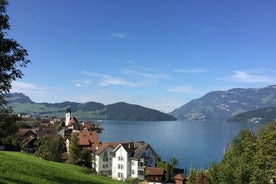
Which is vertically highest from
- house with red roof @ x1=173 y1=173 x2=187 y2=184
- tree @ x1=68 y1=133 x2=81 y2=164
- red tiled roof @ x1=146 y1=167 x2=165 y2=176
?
tree @ x1=68 y1=133 x2=81 y2=164

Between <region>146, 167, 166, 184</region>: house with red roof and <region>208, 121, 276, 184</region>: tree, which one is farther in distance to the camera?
<region>146, 167, 166, 184</region>: house with red roof

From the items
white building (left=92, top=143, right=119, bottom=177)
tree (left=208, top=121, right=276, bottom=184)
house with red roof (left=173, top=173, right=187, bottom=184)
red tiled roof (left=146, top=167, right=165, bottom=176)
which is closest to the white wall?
white building (left=92, top=143, right=119, bottom=177)

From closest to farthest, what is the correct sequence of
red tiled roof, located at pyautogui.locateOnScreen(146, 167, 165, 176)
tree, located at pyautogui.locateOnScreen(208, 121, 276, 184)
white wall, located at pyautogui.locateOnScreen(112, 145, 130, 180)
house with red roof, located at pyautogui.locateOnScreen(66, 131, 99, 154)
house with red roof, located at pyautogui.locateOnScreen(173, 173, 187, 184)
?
tree, located at pyautogui.locateOnScreen(208, 121, 276, 184) → house with red roof, located at pyautogui.locateOnScreen(173, 173, 187, 184) → red tiled roof, located at pyautogui.locateOnScreen(146, 167, 165, 176) → white wall, located at pyautogui.locateOnScreen(112, 145, 130, 180) → house with red roof, located at pyautogui.locateOnScreen(66, 131, 99, 154)

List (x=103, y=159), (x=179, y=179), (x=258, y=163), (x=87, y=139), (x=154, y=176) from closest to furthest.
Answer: (x=258, y=163) → (x=179, y=179) → (x=154, y=176) → (x=103, y=159) → (x=87, y=139)

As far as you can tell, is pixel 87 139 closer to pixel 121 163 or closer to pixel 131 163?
pixel 121 163

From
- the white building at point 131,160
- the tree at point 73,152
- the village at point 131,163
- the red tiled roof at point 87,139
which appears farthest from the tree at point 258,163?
the red tiled roof at point 87,139

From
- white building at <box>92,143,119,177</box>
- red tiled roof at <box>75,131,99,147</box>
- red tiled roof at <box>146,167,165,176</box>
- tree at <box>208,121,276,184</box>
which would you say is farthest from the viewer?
red tiled roof at <box>75,131,99,147</box>

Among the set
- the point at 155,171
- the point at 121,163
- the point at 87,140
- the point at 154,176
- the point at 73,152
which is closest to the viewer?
the point at 154,176

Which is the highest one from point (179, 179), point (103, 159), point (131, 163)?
point (103, 159)

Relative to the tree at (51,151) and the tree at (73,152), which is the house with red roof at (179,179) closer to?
the tree at (73,152)

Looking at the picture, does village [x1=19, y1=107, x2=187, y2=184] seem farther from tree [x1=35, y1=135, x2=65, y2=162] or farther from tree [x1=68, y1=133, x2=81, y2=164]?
tree [x1=35, y1=135, x2=65, y2=162]

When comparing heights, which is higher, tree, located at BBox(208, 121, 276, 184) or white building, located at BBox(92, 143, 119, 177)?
tree, located at BBox(208, 121, 276, 184)

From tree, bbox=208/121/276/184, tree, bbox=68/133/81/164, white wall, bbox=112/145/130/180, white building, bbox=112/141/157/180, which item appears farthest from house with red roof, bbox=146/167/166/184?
tree, bbox=208/121/276/184

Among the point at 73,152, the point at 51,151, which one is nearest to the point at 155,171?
the point at 73,152
